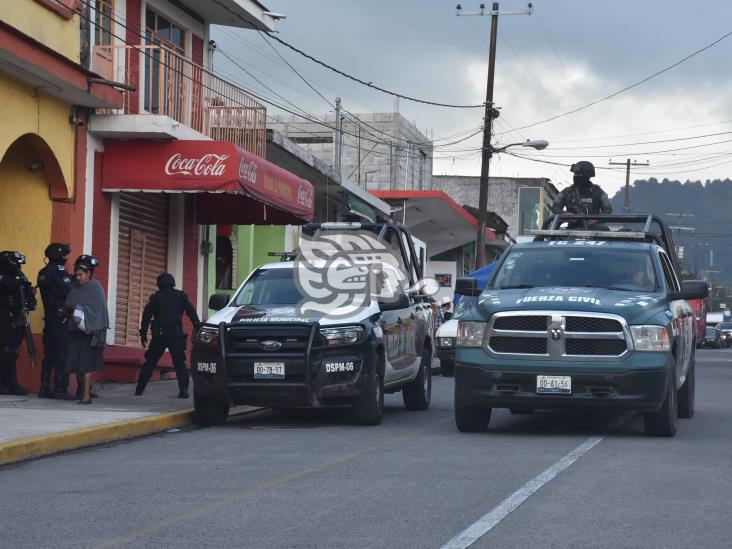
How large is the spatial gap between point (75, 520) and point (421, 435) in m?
5.60

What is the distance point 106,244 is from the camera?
1948cm

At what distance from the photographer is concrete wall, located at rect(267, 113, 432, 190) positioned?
56281 mm

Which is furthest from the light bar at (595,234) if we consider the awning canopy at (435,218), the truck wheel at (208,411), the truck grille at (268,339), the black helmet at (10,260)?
the awning canopy at (435,218)

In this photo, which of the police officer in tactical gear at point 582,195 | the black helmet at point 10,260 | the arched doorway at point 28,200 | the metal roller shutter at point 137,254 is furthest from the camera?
the metal roller shutter at point 137,254

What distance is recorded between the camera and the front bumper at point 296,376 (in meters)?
13.5

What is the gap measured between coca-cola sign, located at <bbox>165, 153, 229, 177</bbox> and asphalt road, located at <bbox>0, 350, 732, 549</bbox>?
6.16m

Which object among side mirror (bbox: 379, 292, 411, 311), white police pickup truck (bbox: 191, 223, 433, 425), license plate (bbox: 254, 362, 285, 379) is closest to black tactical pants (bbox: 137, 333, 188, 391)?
white police pickup truck (bbox: 191, 223, 433, 425)

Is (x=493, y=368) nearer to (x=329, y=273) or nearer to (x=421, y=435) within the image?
(x=421, y=435)

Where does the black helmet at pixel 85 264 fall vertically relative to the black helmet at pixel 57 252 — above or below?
below

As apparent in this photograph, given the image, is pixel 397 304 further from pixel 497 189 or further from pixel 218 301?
pixel 497 189

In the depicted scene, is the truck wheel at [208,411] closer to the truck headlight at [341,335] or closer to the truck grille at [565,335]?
the truck headlight at [341,335]

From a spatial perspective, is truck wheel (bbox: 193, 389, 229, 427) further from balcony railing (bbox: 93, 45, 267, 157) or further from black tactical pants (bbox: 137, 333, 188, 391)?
balcony railing (bbox: 93, 45, 267, 157)

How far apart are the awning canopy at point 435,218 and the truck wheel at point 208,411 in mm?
29022

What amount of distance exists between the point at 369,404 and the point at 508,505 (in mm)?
5593
